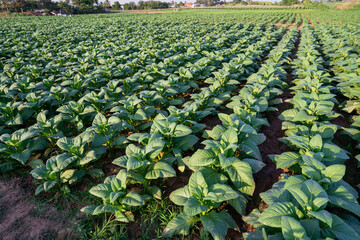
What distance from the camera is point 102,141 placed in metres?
3.48

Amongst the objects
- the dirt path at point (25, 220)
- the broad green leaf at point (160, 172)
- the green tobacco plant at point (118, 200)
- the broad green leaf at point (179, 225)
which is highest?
the broad green leaf at point (160, 172)

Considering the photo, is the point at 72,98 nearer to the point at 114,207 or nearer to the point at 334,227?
the point at 114,207

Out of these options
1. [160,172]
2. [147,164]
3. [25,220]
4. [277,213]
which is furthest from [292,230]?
[25,220]

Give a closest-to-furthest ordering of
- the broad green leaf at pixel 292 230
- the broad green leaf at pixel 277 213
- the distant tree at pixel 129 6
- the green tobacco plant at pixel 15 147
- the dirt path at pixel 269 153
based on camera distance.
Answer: the broad green leaf at pixel 292 230, the broad green leaf at pixel 277 213, the dirt path at pixel 269 153, the green tobacco plant at pixel 15 147, the distant tree at pixel 129 6

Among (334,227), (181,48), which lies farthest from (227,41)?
(334,227)

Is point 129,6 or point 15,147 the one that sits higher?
point 129,6

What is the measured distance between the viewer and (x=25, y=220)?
260cm

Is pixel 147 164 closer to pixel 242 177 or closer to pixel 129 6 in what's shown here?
pixel 242 177

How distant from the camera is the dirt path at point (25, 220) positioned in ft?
7.95

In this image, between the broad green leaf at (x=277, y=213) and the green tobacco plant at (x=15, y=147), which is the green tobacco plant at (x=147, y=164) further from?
the green tobacco plant at (x=15, y=147)

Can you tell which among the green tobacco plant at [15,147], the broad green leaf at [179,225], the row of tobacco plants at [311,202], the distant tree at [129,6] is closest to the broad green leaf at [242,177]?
the row of tobacco plants at [311,202]

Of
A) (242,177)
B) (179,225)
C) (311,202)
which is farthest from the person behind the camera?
(242,177)

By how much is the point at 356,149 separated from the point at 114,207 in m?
4.75

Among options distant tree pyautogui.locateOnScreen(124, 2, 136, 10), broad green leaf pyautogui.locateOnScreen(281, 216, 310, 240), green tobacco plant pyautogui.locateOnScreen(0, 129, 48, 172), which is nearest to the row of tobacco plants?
broad green leaf pyautogui.locateOnScreen(281, 216, 310, 240)
